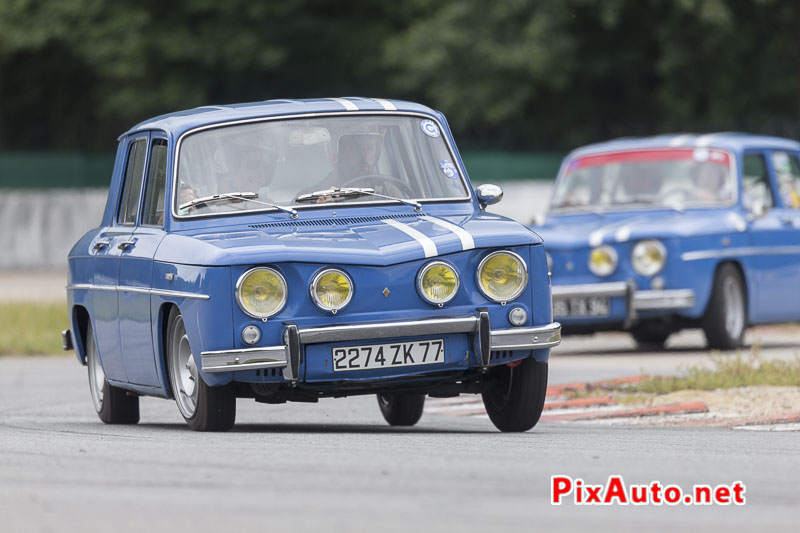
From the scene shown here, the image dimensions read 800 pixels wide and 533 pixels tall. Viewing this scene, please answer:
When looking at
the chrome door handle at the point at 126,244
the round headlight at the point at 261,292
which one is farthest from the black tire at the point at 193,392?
the chrome door handle at the point at 126,244

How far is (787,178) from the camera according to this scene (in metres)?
17.1

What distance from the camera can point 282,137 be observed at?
31.9 feet

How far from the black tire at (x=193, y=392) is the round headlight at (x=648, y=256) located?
7.00 metres

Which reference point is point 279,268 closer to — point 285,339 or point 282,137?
point 285,339

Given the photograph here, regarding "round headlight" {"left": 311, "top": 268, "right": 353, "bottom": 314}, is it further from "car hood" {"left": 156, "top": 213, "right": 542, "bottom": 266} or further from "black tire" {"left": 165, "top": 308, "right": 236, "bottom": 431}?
"black tire" {"left": 165, "top": 308, "right": 236, "bottom": 431}

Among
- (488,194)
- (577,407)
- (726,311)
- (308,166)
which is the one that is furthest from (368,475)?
(726,311)

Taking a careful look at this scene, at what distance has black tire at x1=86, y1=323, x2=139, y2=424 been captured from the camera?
35.5 ft

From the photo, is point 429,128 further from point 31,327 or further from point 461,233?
point 31,327

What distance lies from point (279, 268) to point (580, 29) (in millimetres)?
29617

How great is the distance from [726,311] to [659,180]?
4.49 feet

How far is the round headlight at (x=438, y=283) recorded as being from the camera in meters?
8.67

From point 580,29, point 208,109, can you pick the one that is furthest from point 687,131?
point 208,109

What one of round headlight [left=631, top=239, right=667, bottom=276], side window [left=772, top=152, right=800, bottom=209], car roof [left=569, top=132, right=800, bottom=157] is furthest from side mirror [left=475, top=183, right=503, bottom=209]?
side window [left=772, top=152, right=800, bottom=209]

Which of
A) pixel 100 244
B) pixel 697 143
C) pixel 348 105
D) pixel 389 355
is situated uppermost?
pixel 348 105
